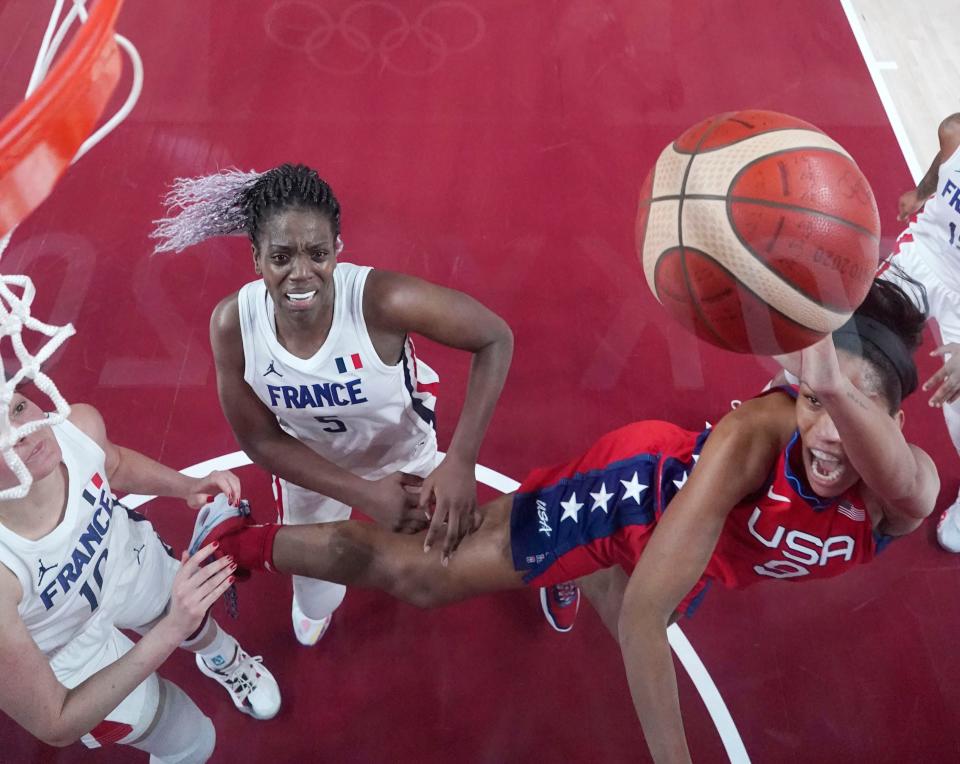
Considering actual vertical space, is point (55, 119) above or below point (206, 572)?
above

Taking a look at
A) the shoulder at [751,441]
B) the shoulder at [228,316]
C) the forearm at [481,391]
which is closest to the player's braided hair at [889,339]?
the shoulder at [751,441]

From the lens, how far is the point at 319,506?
278 centimetres

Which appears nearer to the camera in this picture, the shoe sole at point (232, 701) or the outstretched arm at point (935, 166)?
the shoe sole at point (232, 701)

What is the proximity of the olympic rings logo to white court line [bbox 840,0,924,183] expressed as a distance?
2.23m

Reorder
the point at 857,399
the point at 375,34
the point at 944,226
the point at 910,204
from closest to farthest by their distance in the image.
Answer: the point at 857,399 < the point at 944,226 < the point at 910,204 < the point at 375,34

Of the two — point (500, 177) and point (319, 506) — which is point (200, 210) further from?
point (500, 177)

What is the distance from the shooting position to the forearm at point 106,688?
6.15 ft

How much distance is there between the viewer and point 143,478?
2457mm

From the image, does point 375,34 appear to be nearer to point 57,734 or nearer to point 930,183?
point 930,183

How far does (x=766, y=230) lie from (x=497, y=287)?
2.22 meters

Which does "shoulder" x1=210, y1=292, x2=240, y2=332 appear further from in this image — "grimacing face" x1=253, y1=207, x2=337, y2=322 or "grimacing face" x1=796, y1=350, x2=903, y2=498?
"grimacing face" x1=796, y1=350, x2=903, y2=498

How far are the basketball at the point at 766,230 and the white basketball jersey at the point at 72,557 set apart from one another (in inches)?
58.7

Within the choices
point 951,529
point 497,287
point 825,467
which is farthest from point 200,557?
point 951,529

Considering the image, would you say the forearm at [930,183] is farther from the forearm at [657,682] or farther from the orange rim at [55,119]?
the orange rim at [55,119]
